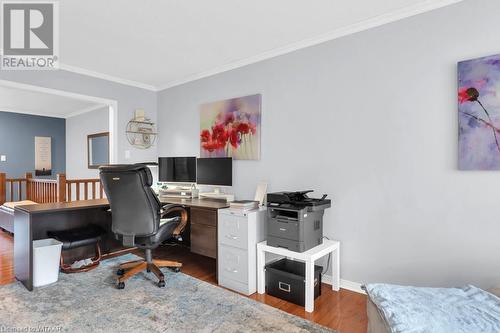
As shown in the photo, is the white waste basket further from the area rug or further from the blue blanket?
the blue blanket

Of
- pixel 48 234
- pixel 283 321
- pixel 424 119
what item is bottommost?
pixel 283 321

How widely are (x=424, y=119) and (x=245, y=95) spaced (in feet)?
6.01

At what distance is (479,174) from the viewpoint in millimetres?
2023

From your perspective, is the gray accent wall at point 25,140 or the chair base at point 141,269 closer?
the chair base at point 141,269

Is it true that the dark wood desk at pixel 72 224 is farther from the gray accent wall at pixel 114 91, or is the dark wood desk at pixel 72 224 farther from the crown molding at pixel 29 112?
the crown molding at pixel 29 112

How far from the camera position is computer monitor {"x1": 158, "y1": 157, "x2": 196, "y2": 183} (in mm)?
3619

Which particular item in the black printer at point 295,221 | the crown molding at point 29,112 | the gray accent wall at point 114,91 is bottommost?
the black printer at point 295,221

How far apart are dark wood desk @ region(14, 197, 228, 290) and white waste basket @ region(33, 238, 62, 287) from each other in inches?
1.9

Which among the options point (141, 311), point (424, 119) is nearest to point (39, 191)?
point (141, 311)

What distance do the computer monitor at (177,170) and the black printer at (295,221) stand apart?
1.42 metres

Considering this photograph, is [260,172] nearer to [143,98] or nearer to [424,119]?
[424,119]

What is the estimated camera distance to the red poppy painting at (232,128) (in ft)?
10.7

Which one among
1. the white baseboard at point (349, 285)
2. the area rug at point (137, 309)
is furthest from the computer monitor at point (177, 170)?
the white baseboard at point (349, 285)

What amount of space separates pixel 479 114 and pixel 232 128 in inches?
90.1
